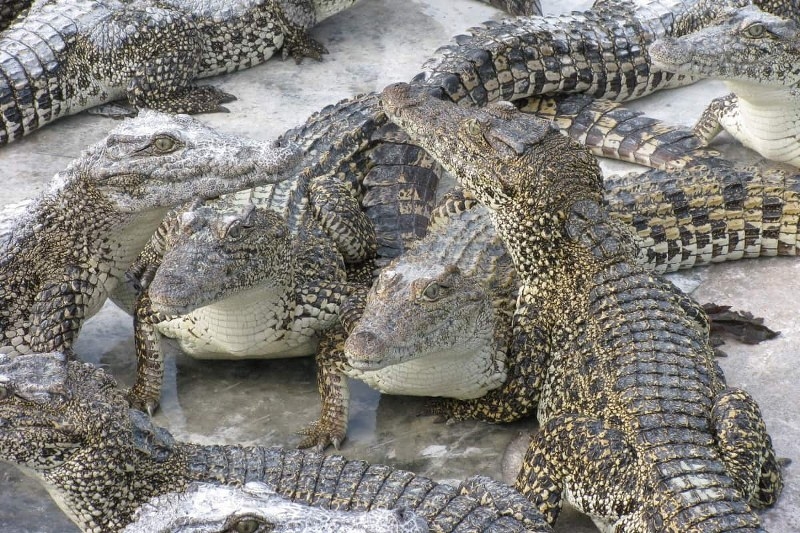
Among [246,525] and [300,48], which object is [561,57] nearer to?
[300,48]

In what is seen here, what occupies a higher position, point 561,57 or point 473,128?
point 473,128

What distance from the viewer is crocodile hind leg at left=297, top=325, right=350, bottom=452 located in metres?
4.59

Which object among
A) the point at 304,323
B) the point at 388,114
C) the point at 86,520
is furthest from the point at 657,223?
the point at 86,520

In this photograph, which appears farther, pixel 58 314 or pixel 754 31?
pixel 754 31

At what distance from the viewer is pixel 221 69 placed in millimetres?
7316

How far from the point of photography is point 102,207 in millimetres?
4727

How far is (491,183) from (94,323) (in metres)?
1.89

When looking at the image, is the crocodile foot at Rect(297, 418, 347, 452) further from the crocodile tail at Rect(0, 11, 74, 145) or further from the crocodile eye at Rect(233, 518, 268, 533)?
the crocodile tail at Rect(0, 11, 74, 145)

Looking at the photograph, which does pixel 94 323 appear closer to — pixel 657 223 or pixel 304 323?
pixel 304 323

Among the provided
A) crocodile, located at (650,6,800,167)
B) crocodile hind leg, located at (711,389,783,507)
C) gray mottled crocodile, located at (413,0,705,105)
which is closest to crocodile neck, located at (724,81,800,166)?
crocodile, located at (650,6,800,167)

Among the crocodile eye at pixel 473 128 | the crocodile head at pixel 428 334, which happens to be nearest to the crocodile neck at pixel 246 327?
the crocodile head at pixel 428 334

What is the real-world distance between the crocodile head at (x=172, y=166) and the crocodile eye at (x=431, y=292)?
758 mm

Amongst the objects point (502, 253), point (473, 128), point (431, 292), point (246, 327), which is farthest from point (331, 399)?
point (473, 128)

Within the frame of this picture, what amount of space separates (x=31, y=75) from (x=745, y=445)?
14.3 feet
